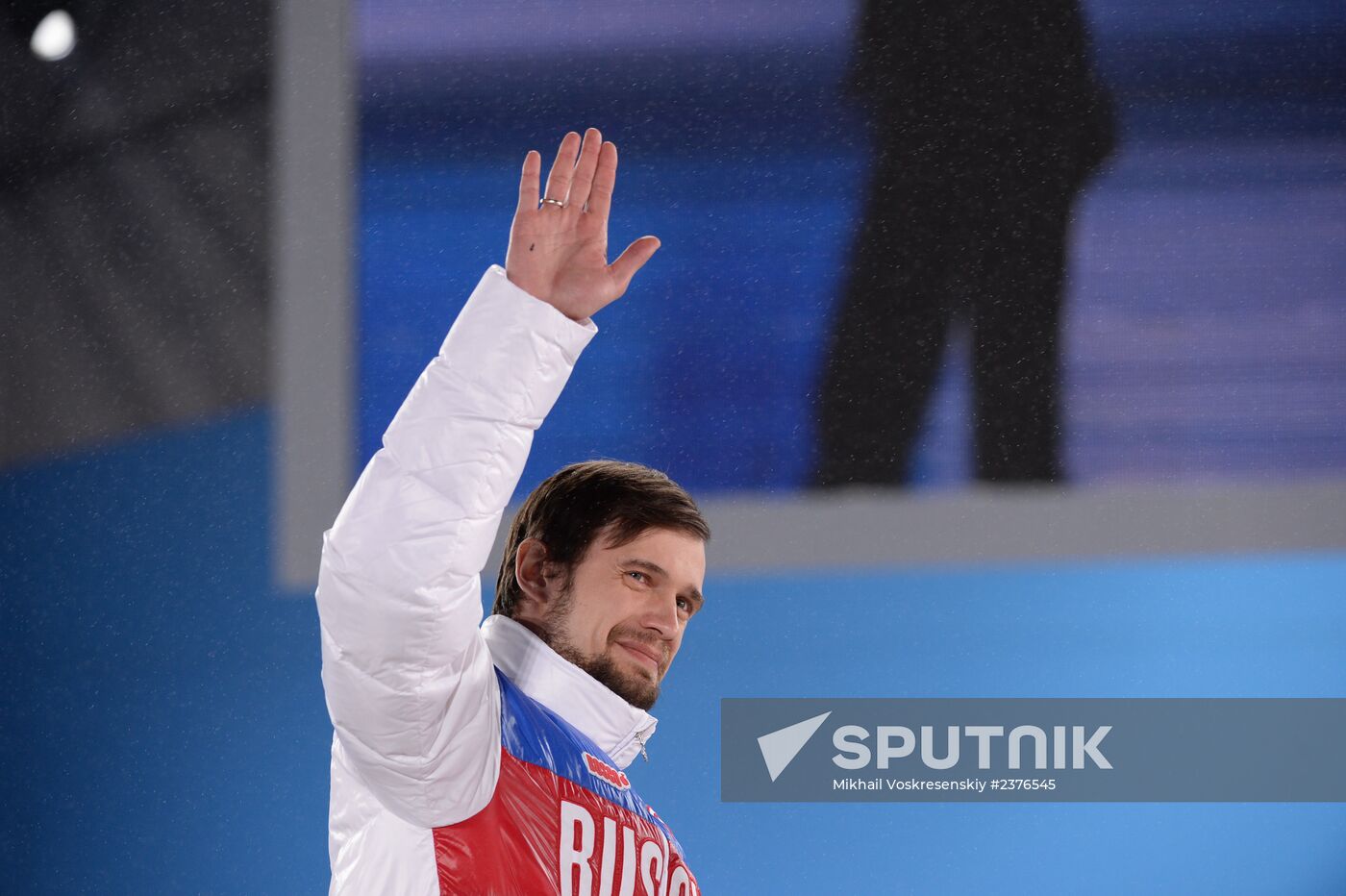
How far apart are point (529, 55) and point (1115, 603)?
0.98 m

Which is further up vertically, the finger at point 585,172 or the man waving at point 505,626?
the finger at point 585,172

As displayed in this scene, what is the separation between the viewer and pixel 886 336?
1.76 metres

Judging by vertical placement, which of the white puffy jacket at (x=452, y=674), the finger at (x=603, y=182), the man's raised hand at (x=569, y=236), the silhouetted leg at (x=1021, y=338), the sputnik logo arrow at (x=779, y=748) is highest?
the silhouetted leg at (x=1021, y=338)

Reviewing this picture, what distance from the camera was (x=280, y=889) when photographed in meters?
1.73

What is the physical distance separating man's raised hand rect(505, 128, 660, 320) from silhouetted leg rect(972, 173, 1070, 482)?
0.92 meters

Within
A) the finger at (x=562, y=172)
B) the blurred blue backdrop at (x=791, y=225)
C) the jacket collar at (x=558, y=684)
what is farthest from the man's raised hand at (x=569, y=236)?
the blurred blue backdrop at (x=791, y=225)

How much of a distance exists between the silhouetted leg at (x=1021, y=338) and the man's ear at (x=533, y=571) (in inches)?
28.7

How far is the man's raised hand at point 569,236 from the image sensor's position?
87cm

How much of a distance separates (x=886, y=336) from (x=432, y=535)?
3.47 ft

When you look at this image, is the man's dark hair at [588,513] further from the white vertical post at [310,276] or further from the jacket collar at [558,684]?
the white vertical post at [310,276]

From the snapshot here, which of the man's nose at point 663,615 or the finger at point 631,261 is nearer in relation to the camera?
the finger at point 631,261

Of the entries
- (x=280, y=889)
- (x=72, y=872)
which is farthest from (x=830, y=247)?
(x=72, y=872)

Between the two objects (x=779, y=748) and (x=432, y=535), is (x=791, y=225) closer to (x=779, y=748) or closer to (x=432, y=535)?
(x=779, y=748)

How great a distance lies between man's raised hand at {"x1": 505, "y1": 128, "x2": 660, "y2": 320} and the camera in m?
0.87
